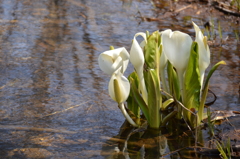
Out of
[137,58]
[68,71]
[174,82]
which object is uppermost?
[137,58]

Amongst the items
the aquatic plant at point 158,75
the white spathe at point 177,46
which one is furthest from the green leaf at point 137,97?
the white spathe at point 177,46

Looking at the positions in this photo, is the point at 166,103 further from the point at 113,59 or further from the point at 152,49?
the point at 113,59

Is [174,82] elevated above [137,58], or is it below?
below

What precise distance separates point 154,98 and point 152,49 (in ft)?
0.87

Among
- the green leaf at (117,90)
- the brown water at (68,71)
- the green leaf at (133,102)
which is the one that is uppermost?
the green leaf at (117,90)

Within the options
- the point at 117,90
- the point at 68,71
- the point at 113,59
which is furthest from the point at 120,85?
the point at 68,71

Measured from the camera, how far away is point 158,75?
82.2 inches

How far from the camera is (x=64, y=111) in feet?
7.64

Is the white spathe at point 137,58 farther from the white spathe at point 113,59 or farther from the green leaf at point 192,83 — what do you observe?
the green leaf at point 192,83

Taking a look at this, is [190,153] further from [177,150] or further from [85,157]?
→ [85,157]

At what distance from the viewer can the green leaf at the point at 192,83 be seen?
1926 millimetres

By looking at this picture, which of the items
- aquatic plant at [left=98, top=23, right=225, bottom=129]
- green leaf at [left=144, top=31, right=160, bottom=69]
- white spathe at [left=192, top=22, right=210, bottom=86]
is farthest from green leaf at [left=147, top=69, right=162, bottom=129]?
white spathe at [left=192, top=22, right=210, bottom=86]

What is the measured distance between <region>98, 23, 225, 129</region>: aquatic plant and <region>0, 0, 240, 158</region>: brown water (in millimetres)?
235

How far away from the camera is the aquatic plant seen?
1.92 m
